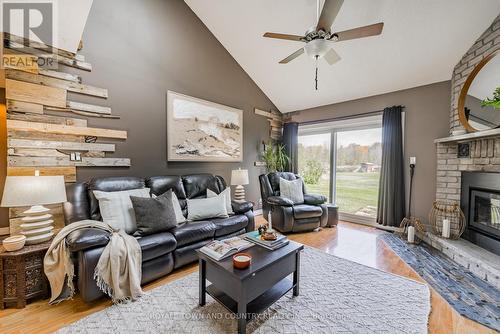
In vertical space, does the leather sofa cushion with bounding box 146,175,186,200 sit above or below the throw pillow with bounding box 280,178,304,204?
above

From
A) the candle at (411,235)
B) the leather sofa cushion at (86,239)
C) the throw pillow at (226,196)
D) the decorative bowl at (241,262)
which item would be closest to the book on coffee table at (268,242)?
the decorative bowl at (241,262)

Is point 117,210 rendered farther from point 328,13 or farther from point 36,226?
point 328,13

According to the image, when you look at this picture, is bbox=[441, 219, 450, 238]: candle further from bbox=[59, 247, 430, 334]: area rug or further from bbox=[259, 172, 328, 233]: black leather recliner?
bbox=[259, 172, 328, 233]: black leather recliner

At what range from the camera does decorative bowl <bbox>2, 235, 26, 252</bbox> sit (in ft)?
5.63

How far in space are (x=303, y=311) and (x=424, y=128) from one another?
3.56 meters

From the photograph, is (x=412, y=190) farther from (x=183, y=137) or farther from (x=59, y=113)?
(x=59, y=113)

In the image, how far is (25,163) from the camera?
220 centimetres

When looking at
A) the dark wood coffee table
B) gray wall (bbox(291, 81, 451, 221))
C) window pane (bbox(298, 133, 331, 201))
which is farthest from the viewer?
window pane (bbox(298, 133, 331, 201))

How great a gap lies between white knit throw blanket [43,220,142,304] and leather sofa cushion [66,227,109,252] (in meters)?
0.05

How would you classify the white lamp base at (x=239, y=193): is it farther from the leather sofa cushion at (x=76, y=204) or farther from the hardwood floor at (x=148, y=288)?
the leather sofa cushion at (x=76, y=204)

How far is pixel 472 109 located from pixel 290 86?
9.34 feet

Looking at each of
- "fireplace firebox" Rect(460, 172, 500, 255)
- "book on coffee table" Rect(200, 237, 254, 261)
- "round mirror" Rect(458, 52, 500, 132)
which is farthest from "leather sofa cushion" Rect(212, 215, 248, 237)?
"round mirror" Rect(458, 52, 500, 132)

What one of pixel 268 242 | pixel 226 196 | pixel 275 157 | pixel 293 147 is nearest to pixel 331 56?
pixel 268 242

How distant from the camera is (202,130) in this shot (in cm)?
374
